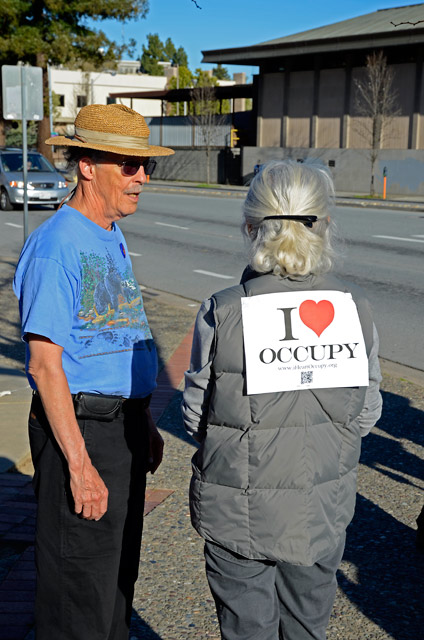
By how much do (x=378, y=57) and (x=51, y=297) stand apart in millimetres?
35151

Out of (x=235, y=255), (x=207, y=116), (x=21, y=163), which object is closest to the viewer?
(x=235, y=255)

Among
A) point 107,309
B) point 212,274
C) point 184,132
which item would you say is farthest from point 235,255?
point 184,132

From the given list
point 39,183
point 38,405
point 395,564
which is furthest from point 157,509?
point 39,183

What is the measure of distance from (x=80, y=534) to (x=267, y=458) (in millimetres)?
688

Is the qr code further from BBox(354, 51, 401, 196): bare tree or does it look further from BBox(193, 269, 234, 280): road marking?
BBox(354, 51, 401, 196): bare tree

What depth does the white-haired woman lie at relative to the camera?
83.1 inches

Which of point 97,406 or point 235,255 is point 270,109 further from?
point 97,406

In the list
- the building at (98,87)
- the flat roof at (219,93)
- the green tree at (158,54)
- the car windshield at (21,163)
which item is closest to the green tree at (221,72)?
the green tree at (158,54)

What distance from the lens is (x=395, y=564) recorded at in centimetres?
359

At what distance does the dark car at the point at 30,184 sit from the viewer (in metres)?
21.9

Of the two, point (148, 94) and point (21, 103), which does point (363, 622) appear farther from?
point (148, 94)

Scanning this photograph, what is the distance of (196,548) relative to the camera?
12.2 ft

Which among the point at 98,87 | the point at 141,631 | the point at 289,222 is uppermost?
the point at 98,87

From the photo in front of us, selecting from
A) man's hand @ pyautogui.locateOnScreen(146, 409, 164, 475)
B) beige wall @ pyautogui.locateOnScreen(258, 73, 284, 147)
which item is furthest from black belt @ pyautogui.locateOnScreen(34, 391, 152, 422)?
beige wall @ pyautogui.locateOnScreen(258, 73, 284, 147)
